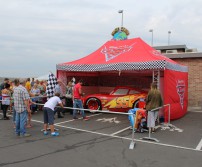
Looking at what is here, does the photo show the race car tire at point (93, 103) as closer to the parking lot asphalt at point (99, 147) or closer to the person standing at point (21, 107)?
the parking lot asphalt at point (99, 147)

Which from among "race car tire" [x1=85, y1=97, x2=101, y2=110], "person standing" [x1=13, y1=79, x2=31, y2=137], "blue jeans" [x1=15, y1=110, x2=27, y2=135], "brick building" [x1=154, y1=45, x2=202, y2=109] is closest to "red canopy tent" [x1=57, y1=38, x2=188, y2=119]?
"race car tire" [x1=85, y1=97, x2=101, y2=110]

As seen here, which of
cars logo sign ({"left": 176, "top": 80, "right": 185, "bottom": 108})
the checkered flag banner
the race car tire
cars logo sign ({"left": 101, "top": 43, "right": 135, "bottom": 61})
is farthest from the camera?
the race car tire

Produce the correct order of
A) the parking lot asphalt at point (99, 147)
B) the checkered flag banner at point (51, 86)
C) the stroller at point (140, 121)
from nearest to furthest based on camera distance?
1. the parking lot asphalt at point (99, 147)
2. the stroller at point (140, 121)
3. the checkered flag banner at point (51, 86)

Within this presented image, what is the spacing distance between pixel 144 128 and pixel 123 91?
4.10 meters

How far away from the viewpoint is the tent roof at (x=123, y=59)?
1068 cm

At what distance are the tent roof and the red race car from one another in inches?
65.1

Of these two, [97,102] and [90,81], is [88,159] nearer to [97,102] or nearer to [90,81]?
[97,102]

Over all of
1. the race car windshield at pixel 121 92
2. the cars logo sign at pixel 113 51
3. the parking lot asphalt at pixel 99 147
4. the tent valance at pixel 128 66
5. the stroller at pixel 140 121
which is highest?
the cars logo sign at pixel 113 51

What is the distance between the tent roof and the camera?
10680 mm

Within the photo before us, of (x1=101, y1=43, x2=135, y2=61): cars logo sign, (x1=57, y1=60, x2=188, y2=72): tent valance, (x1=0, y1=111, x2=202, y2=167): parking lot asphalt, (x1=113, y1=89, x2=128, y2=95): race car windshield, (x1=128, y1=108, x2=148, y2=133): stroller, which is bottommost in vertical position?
Result: (x1=0, y1=111, x2=202, y2=167): parking lot asphalt

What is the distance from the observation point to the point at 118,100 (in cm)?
1225

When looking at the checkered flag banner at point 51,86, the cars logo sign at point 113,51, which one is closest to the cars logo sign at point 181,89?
the cars logo sign at point 113,51

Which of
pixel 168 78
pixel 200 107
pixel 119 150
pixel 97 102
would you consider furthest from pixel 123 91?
pixel 119 150

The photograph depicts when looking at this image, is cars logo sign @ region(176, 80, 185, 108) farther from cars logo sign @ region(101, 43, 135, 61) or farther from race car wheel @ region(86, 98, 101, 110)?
race car wheel @ region(86, 98, 101, 110)
